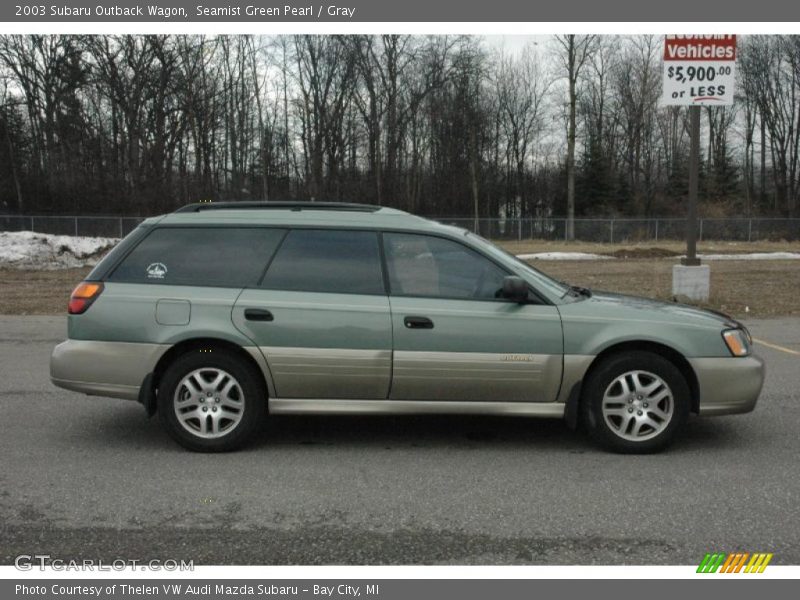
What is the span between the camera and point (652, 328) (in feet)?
16.7

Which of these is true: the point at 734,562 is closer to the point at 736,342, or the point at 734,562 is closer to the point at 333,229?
the point at 736,342

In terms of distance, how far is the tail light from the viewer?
207 inches

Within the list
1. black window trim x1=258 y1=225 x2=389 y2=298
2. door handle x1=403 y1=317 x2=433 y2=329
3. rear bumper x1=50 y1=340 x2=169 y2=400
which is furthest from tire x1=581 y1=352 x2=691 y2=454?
rear bumper x1=50 y1=340 x2=169 y2=400

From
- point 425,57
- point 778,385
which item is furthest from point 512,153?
point 778,385

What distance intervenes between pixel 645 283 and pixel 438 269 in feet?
44.1

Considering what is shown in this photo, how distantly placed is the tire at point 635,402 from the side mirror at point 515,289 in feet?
2.32

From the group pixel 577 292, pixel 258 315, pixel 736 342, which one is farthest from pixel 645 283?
pixel 258 315

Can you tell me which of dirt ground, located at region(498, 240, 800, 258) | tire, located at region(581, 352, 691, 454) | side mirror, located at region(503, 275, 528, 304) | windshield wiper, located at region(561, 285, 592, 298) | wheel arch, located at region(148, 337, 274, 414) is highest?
dirt ground, located at region(498, 240, 800, 258)

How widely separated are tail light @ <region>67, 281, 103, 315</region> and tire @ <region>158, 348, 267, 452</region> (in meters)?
0.76

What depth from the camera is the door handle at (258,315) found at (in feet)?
16.8

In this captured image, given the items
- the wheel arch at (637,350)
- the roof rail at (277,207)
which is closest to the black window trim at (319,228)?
the roof rail at (277,207)

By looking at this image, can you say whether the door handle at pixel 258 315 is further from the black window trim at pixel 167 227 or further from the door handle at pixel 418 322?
the door handle at pixel 418 322

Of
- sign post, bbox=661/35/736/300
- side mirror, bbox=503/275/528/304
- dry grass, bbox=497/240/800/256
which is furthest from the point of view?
dry grass, bbox=497/240/800/256

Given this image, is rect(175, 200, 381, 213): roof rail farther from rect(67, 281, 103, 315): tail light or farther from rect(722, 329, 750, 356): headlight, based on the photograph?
rect(722, 329, 750, 356): headlight
